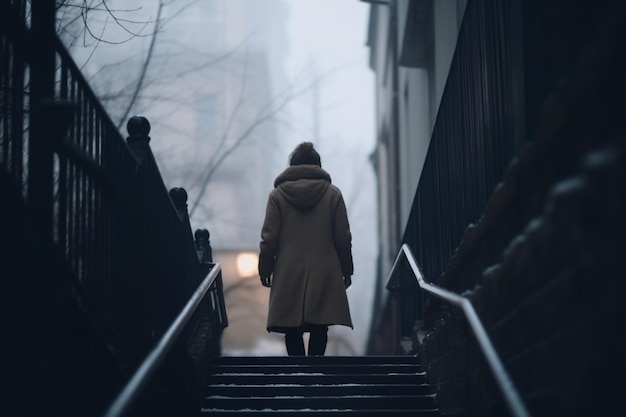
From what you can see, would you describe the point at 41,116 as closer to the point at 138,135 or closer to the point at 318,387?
the point at 138,135

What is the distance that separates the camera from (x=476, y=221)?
5363mm

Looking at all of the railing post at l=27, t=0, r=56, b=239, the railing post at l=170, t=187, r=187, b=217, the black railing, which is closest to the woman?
the railing post at l=170, t=187, r=187, b=217

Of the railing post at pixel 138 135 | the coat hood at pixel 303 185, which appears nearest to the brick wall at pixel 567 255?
Answer: the railing post at pixel 138 135

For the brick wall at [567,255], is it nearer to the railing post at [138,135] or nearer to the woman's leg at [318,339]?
the railing post at [138,135]

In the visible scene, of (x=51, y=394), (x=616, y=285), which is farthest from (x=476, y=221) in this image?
(x=616, y=285)

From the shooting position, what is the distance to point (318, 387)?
6188 mm

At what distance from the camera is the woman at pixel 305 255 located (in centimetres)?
738

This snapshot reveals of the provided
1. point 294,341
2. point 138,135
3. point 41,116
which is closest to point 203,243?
point 294,341

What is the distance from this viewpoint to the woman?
738 cm

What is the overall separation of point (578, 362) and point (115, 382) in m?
2.19

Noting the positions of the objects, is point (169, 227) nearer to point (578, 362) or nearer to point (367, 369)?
point (367, 369)

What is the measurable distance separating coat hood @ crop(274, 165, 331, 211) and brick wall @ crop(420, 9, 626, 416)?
292 centimetres

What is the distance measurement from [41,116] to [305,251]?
379cm

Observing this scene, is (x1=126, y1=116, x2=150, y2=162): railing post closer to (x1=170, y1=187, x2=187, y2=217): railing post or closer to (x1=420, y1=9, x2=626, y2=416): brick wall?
(x1=170, y1=187, x2=187, y2=217): railing post
